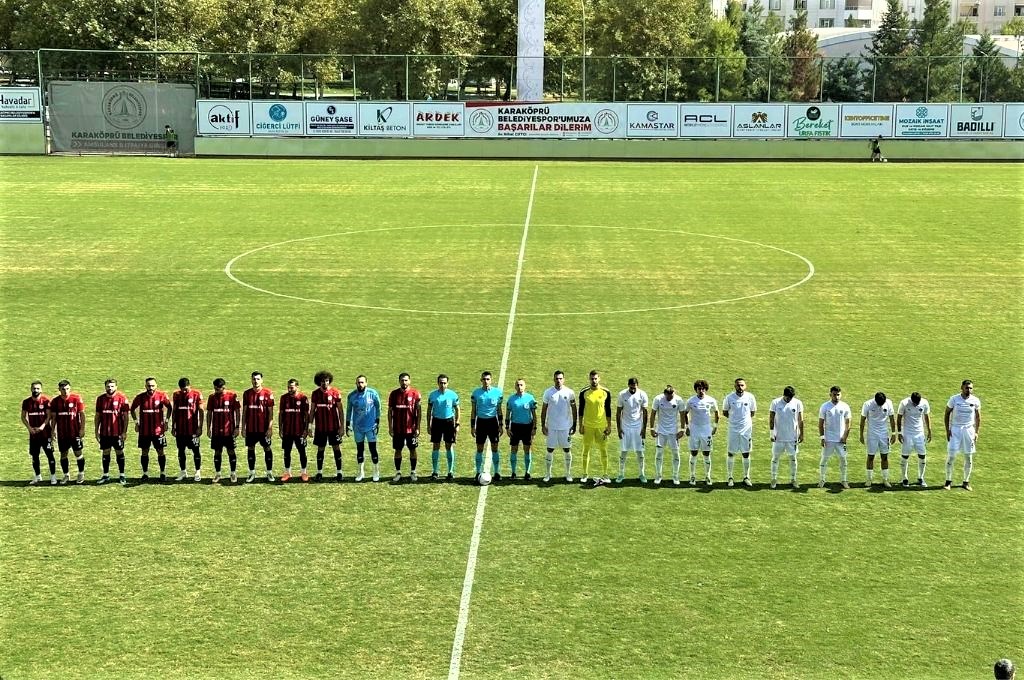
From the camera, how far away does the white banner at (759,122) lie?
5775cm

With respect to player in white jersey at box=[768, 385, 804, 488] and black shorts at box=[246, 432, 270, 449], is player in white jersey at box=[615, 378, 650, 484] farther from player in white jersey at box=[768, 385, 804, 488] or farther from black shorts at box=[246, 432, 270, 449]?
black shorts at box=[246, 432, 270, 449]

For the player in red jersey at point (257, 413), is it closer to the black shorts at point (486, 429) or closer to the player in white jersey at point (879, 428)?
the black shorts at point (486, 429)

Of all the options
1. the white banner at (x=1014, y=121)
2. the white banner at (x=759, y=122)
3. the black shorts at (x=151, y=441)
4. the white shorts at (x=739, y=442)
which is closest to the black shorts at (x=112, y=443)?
the black shorts at (x=151, y=441)

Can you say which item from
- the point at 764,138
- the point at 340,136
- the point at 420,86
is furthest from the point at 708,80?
the point at 340,136

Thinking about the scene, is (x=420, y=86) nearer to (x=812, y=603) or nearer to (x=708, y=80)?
(x=708, y=80)

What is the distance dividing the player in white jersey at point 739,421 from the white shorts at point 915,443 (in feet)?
6.90

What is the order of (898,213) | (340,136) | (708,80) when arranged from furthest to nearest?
(708,80), (340,136), (898,213)

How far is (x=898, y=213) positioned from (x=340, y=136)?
2822 cm

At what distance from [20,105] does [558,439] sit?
1935 inches

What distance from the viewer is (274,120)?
5753cm

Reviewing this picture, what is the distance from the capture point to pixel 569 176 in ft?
164

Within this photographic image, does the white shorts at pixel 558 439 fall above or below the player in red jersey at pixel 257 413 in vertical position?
below

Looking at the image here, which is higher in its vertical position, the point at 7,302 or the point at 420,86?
the point at 420,86

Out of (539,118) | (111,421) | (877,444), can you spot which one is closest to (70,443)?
(111,421)
